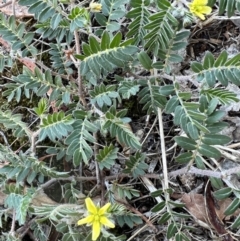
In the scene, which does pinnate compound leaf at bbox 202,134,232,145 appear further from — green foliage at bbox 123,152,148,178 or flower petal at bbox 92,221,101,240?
flower petal at bbox 92,221,101,240

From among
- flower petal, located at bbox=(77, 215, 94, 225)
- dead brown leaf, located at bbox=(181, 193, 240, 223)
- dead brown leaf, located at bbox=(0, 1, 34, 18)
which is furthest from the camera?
dead brown leaf, located at bbox=(0, 1, 34, 18)

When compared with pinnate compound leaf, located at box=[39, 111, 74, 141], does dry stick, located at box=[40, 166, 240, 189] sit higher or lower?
lower

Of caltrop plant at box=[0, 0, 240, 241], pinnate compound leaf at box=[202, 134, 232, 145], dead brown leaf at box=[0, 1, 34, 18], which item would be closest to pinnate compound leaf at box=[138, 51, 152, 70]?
caltrop plant at box=[0, 0, 240, 241]

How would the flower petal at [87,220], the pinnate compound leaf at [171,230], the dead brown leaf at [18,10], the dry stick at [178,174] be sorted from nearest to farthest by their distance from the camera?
the flower petal at [87,220]
the dry stick at [178,174]
the pinnate compound leaf at [171,230]
the dead brown leaf at [18,10]

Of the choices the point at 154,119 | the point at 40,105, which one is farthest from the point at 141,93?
the point at 40,105

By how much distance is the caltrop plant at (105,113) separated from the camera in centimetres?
154

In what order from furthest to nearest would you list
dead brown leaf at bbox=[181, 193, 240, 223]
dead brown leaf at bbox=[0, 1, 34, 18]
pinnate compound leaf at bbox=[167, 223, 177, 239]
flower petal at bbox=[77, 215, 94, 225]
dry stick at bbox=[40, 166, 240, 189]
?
1. dead brown leaf at bbox=[0, 1, 34, 18]
2. dead brown leaf at bbox=[181, 193, 240, 223]
3. pinnate compound leaf at bbox=[167, 223, 177, 239]
4. dry stick at bbox=[40, 166, 240, 189]
5. flower petal at bbox=[77, 215, 94, 225]

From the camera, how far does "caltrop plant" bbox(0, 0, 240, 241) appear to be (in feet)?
5.06

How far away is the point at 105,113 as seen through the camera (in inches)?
66.4

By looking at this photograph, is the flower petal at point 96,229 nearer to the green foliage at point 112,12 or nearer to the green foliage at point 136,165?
the green foliage at point 136,165

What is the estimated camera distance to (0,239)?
1908 mm

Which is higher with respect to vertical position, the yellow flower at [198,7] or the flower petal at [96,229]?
the yellow flower at [198,7]

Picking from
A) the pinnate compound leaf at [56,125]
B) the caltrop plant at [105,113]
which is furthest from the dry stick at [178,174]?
the pinnate compound leaf at [56,125]

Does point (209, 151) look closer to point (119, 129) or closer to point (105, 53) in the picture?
point (119, 129)
